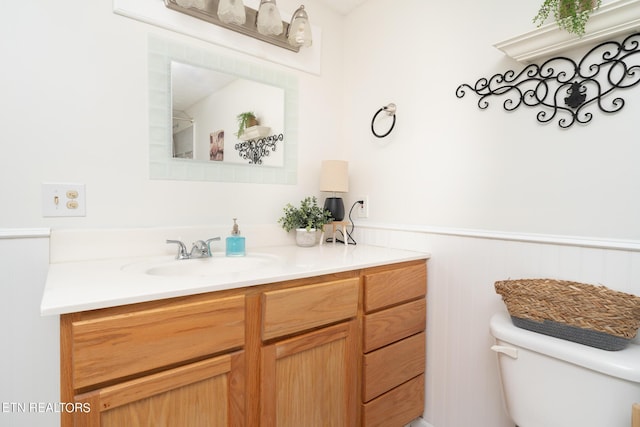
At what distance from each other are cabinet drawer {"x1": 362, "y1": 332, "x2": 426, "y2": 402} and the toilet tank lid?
0.42 meters

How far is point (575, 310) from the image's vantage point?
3.12ft

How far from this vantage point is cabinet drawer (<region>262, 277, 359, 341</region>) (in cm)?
99

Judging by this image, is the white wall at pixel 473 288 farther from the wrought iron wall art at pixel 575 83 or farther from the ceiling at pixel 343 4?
the ceiling at pixel 343 4

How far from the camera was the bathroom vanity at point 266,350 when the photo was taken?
748 mm

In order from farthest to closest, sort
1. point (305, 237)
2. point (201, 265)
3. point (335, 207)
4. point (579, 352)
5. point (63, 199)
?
point (335, 207) < point (305, 237) < point (201, 265) < point (63, 199) < point (579, 352)

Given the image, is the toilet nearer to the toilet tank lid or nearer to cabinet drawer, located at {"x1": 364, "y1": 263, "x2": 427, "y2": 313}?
the toilet tank lid

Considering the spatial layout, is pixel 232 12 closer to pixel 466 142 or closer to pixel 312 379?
pixel 466 142

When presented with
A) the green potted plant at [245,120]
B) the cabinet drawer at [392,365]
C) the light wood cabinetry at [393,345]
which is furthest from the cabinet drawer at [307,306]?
the green potted plant at [245,120]

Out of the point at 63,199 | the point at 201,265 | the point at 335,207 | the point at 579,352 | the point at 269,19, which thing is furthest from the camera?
the point at 335,207

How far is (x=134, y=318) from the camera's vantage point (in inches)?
30.4

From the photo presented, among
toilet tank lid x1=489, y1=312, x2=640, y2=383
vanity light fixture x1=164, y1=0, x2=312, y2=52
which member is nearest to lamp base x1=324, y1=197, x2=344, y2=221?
vanity light fixture x1=164, y1=0, x2=312, y2=52

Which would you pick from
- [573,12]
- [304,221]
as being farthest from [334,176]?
[573,12]

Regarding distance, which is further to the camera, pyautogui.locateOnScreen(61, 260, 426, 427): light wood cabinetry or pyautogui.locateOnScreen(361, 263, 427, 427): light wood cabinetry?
pyautogui.locateOnScreen(361, 263, 427, 427): light wood cabinetry

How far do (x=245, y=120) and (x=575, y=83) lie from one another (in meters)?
1.32
